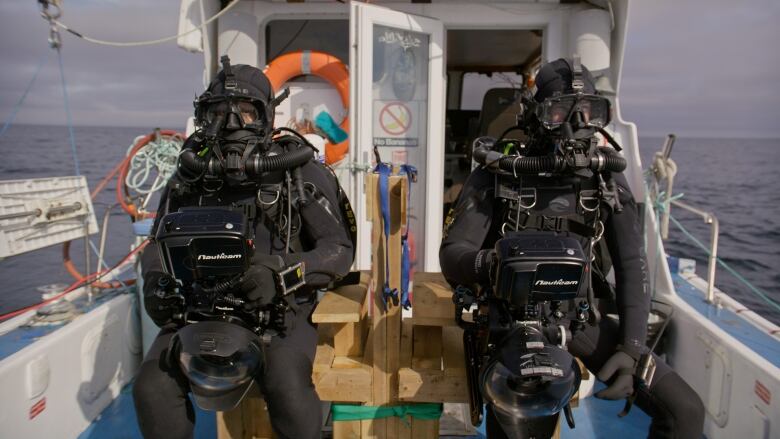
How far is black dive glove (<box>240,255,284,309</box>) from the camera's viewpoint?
5.79 ft

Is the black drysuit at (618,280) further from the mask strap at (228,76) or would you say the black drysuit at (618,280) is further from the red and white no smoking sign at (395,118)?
the red and white no smoking sign at (395,118)

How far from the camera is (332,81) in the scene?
4059 mm

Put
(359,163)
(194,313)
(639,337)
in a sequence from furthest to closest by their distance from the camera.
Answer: (359,163) < (639,337) < (194,313)

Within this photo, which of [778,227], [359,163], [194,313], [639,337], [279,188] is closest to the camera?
[194,313]

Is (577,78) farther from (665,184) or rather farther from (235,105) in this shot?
(665,184)

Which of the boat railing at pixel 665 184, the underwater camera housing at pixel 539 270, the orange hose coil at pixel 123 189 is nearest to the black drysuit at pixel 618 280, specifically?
the underwater camera housing at pixel 539 270

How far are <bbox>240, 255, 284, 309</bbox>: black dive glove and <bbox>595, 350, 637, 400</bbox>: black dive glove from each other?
3.83 ft

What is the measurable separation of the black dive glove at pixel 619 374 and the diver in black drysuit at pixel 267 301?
1019 mm

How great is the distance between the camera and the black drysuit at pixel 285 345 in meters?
1.85

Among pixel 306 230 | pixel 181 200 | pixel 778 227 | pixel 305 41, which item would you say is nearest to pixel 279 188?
pixel 306 230

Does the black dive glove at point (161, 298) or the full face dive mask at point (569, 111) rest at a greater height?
the full face dive mask at point (569, 111)

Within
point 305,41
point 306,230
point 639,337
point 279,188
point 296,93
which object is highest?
point 305,41

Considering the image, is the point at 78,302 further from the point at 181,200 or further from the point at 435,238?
the point at 435,238

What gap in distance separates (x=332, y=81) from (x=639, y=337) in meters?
2.90
